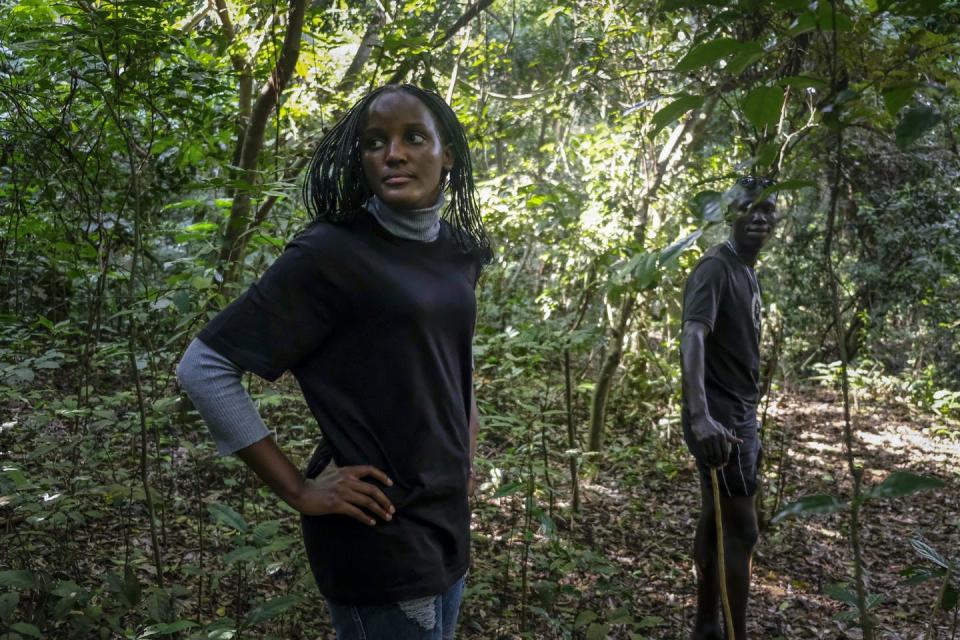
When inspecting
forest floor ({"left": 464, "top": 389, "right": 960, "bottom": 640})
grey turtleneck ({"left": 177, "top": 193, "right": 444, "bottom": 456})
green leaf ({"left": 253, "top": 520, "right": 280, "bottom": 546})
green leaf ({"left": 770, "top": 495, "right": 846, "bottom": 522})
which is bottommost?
forest floor ({"left": 464, "top": 389, "right": 960, "bottom": 640})

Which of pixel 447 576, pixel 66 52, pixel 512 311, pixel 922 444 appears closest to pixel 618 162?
pixel 512 311

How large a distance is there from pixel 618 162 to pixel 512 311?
187 centimetres

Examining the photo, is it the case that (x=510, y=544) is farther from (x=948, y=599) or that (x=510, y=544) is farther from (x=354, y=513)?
(x=354, y=513)

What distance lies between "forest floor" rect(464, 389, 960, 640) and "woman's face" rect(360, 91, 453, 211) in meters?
1.90

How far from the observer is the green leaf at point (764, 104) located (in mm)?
1420

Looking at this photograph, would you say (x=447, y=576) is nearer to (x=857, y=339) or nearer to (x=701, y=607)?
(x=701, y=607)

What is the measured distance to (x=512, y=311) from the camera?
839 centimetres

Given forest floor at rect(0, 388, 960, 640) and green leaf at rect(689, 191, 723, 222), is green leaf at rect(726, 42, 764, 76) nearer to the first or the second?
green leaf at rect(689, 191, 723, 222)

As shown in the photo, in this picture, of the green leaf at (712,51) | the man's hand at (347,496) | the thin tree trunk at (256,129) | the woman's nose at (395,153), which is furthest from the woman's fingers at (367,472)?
the thin tree trunk at (256,129)

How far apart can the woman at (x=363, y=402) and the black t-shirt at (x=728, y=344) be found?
2.15 meters

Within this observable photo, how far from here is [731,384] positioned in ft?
12.3

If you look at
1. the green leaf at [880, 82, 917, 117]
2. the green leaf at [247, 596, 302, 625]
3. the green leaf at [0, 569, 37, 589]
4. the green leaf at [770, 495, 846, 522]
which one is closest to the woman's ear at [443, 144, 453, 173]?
the green leaf at [880, 82, 917, 117]

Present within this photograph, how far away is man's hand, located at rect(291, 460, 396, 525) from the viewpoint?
66.2 inches

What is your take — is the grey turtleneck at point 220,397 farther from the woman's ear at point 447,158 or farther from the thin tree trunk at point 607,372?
the thin tree trunk at point 607,372
